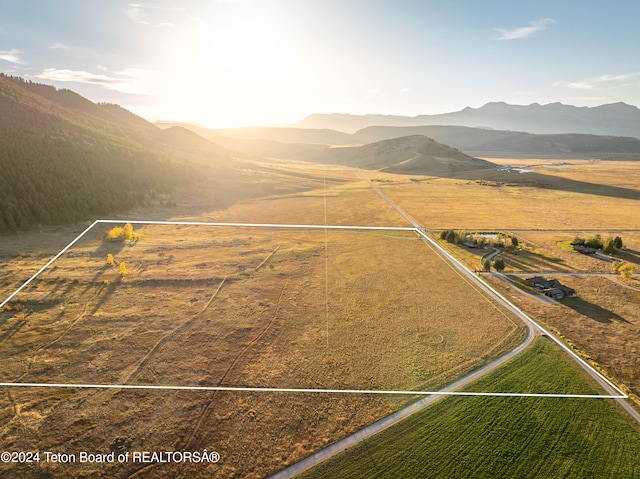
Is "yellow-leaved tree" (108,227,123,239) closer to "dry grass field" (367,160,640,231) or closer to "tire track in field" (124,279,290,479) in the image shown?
"tire track in field" (124,279,290,479)

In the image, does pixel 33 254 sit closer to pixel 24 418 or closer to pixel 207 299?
pixel 207 299

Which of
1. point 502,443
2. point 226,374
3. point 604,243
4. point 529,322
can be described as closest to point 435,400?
point 502,443

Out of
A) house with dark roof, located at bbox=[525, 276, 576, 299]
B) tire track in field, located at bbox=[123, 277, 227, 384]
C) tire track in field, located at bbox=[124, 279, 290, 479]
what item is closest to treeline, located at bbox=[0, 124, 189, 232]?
tire track in field, located at bbox=[123, 277, 227, 384]

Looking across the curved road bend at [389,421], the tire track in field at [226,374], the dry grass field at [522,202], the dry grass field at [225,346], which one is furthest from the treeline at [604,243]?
the tire track in field at [226,374]

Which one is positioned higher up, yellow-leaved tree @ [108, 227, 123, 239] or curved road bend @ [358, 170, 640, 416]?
yellow-leaved tree @ [108, 227, 123, 239]

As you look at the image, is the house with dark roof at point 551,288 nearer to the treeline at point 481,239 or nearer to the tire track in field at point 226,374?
the treeline at point 481,239

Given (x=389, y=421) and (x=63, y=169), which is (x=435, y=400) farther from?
(x=63, y=169)
